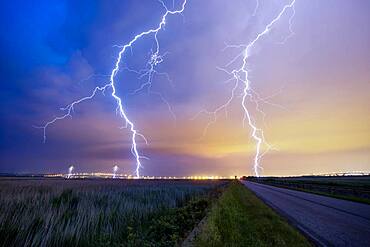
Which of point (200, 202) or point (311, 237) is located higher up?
point (200, 202)

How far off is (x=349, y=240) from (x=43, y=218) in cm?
724

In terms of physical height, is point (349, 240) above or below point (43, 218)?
below

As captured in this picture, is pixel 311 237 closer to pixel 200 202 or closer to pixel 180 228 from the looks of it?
pixel 180 228

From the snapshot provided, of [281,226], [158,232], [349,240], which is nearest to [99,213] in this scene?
[158,232]

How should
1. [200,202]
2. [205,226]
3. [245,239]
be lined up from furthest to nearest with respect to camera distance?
[200,202] < [205,226] < [245,239]

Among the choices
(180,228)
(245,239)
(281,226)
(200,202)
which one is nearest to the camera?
(245,239)

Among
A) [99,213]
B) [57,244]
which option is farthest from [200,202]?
[57,244]

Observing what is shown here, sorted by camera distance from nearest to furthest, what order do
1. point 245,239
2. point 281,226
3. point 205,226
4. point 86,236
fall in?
1. point 86,236
2. point 245,239
3. point 205,226
4. point 281,226

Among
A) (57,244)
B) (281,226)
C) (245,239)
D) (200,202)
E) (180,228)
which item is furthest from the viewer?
(200,202)

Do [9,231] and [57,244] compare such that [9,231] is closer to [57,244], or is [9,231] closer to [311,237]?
[57,244]

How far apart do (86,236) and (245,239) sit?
143 inches

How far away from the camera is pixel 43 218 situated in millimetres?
7086

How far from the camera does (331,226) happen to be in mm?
10148

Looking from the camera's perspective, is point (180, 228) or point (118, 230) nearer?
point (118, 230)
